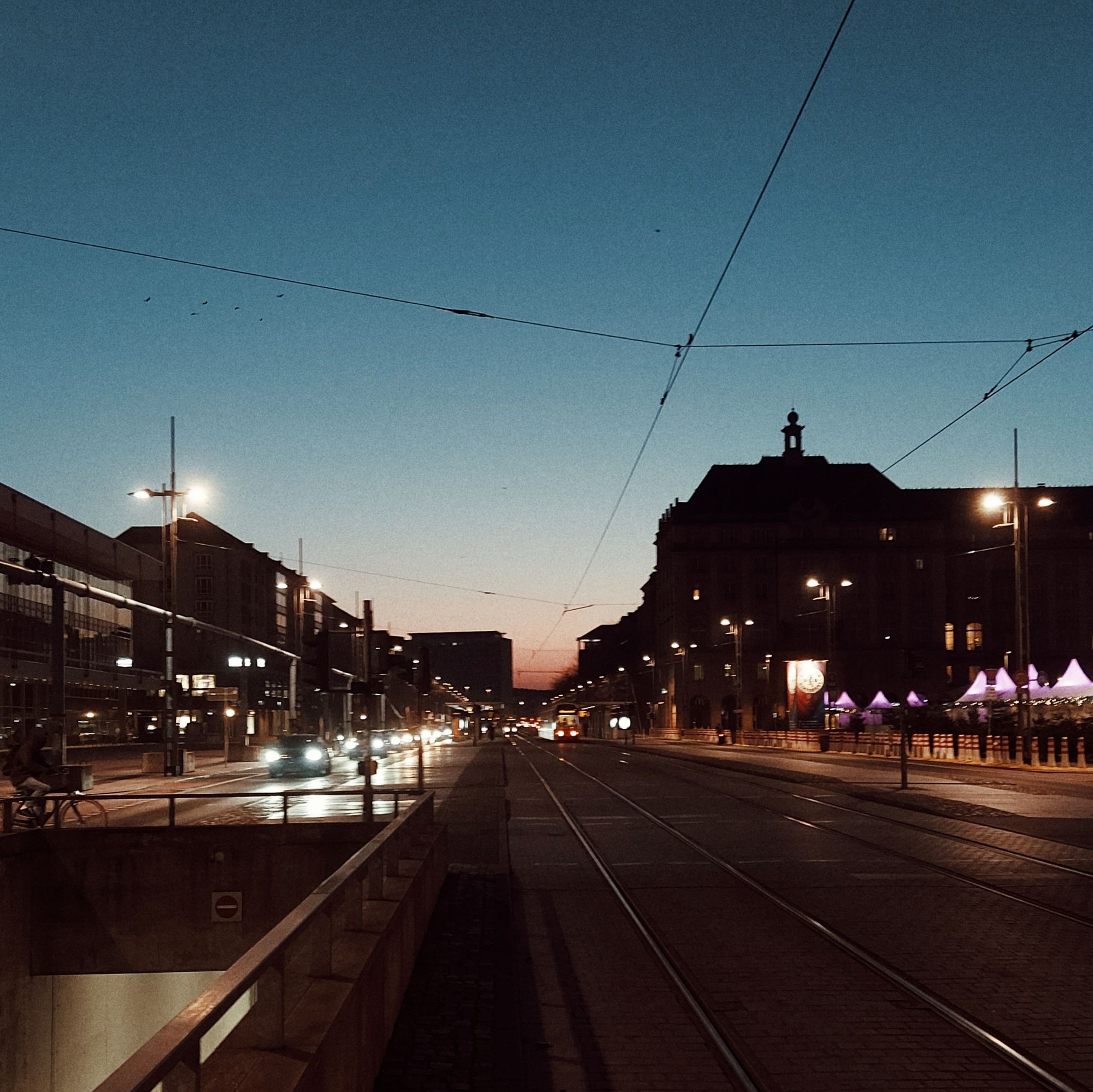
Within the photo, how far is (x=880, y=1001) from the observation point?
9.13m

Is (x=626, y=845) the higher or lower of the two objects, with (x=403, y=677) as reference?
lower

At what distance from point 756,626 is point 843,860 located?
111884mm

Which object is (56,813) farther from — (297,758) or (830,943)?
Answer: (297,758)

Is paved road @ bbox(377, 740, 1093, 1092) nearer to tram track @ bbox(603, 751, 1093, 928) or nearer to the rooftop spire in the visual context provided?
tram track @ bbox(603, 751, 1093, 928)

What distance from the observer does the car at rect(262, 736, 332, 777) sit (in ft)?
162

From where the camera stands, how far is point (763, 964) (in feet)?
35.0

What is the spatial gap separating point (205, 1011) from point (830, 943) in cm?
870

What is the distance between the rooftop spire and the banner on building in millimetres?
54248

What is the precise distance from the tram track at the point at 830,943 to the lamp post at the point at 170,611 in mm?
30792

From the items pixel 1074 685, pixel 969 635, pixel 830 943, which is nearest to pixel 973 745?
pixel 1074 685

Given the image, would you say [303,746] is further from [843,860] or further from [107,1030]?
[843,860]

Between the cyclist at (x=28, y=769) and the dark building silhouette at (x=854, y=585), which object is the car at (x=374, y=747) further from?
the dark building silhouette at (x=854, y=585)

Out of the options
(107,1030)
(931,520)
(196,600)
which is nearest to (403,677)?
(107,1030)

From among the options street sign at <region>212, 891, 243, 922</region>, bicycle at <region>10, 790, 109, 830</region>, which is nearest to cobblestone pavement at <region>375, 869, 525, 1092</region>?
street sign at <region>212, 891, 243, 922</region>
